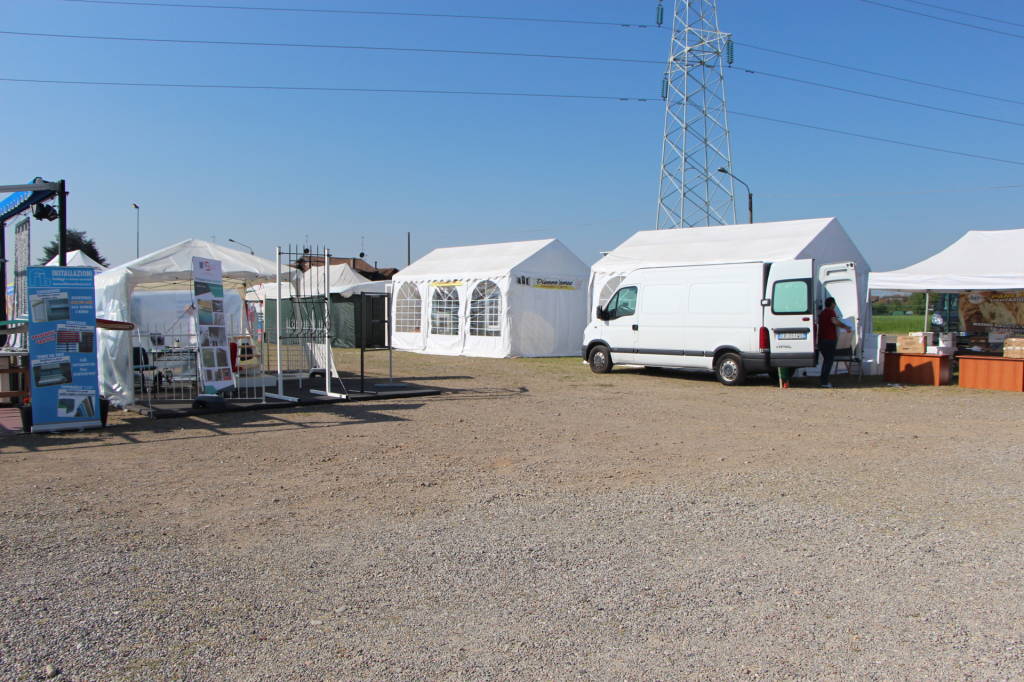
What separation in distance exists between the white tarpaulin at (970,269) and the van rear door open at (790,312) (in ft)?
14.9

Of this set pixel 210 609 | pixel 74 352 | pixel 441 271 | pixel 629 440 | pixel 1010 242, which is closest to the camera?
pixel 210 609

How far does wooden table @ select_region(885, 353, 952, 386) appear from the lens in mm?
14773

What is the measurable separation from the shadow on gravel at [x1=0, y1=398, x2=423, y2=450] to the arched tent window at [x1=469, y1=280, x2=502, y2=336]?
1075 cm

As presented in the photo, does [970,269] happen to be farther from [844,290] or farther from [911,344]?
[844,290]

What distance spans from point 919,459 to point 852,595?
4.12 meters

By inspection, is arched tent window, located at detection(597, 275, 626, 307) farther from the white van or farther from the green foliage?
the green foliage

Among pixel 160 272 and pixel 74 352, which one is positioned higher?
pixel 160 272

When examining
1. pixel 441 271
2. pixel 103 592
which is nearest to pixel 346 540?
pixel 103 592

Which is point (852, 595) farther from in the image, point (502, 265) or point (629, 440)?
point (502, 265)

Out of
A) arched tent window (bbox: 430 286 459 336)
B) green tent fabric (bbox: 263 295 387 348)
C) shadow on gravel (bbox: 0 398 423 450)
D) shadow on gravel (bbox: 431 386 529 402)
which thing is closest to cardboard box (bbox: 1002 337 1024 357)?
shadow on gravel (bbox: 431 386 529 402)

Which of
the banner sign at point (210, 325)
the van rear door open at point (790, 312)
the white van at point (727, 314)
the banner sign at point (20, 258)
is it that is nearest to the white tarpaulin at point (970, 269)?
the white van at point (727, 314)

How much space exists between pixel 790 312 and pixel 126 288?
36.6 feet

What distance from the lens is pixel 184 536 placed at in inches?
188

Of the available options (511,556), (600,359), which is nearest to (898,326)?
(600,359)
